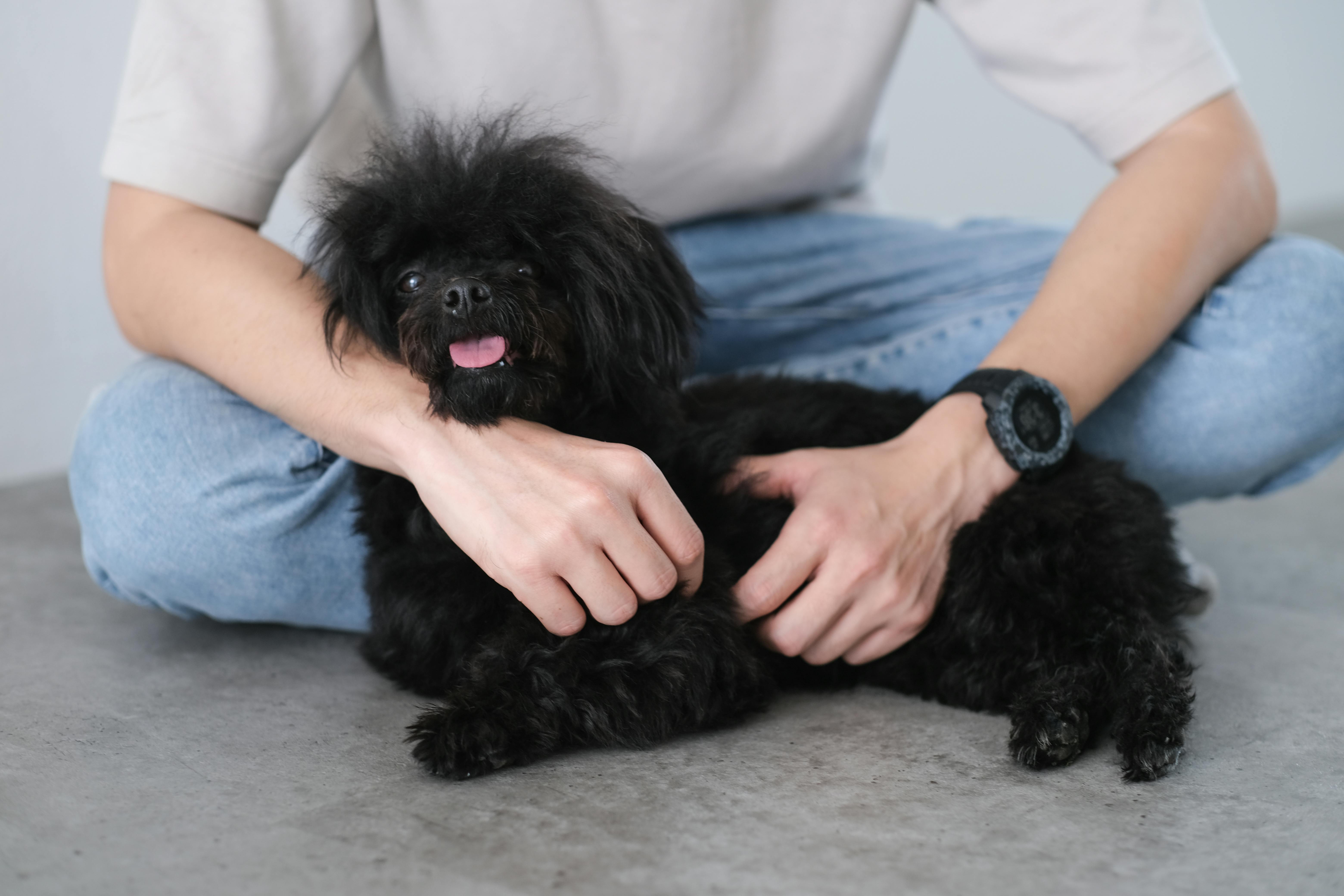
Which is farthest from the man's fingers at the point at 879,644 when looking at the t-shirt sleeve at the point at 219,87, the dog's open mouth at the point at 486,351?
the t-shirt sleeve at the point at 219,87

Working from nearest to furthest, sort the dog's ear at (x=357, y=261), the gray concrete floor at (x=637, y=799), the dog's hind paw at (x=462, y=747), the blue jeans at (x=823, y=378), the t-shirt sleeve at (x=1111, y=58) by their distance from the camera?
the gray concrete floor at (x=637, y=799) < the dog's hind paw at (x=462, y=747) < the dog's ear at (x=357, y=261) < the blue jeans at (x=823, y=378) < the t-shirt sleeve at (x=1111, y=58)

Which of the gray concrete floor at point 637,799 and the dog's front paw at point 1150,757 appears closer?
the gray concrete floor at point 637,799

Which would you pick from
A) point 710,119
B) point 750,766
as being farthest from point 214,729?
point 710,119

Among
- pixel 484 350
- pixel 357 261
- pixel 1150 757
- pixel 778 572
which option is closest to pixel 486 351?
pixel 484 350

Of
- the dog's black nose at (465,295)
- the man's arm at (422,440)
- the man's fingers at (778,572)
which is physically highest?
the dog's black nose at (465,295)

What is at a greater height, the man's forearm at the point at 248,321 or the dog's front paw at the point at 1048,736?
the man's forearm at the point at 248,321

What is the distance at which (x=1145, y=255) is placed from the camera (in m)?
1.77

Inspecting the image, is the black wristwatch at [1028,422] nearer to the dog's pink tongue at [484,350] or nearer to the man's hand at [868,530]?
the man's hand at [868,530]

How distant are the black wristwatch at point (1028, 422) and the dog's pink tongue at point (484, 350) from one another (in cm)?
78

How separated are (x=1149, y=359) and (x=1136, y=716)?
0.89 metres

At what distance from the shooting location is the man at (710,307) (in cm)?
147

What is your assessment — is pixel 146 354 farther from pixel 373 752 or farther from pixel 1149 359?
pixel 1149 359

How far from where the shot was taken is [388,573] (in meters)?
1.51

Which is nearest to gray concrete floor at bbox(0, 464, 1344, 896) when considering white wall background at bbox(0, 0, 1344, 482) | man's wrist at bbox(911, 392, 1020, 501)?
man's wrist at bbox(911, 392, 1020, 501)
